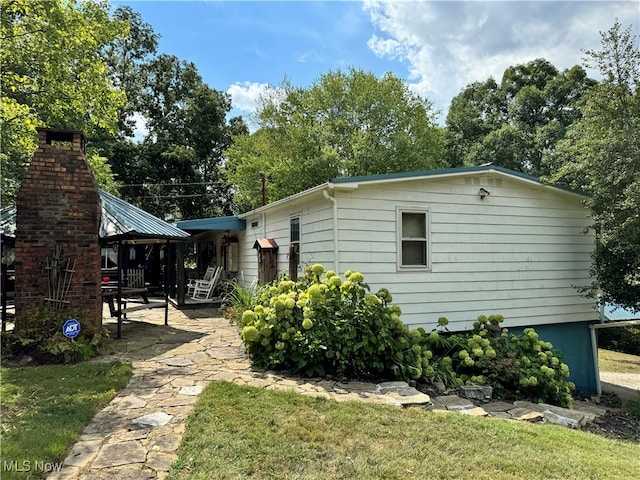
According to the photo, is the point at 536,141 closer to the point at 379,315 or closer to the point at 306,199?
the point at 306,199

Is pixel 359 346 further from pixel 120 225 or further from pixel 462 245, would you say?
pixel 120 225

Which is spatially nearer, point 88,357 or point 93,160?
point 88,357

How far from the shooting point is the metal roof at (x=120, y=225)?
656 centimetres

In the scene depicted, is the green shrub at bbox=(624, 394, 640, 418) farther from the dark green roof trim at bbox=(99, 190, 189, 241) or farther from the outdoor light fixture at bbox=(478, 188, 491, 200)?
the dark green roof trim at bbox=(99, 190, 189, 241)

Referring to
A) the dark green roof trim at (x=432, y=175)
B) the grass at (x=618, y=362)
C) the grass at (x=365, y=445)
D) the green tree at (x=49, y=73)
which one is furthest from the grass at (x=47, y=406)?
the grass at (x=618, y=362)

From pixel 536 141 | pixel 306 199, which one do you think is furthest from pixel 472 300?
pixel 536 141

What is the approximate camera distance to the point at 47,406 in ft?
12.1

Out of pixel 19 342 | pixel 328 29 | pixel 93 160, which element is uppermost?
pixel 328 29

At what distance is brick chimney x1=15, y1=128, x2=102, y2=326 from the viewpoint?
5.86m

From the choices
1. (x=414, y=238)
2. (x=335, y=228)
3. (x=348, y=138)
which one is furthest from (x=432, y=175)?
(x=348, y=138)

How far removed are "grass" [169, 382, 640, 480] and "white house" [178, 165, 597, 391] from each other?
9.95 ft

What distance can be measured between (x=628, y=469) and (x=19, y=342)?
6.87m

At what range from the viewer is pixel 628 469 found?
3.29 m

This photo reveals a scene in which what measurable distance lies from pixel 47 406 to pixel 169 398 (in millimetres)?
1039
